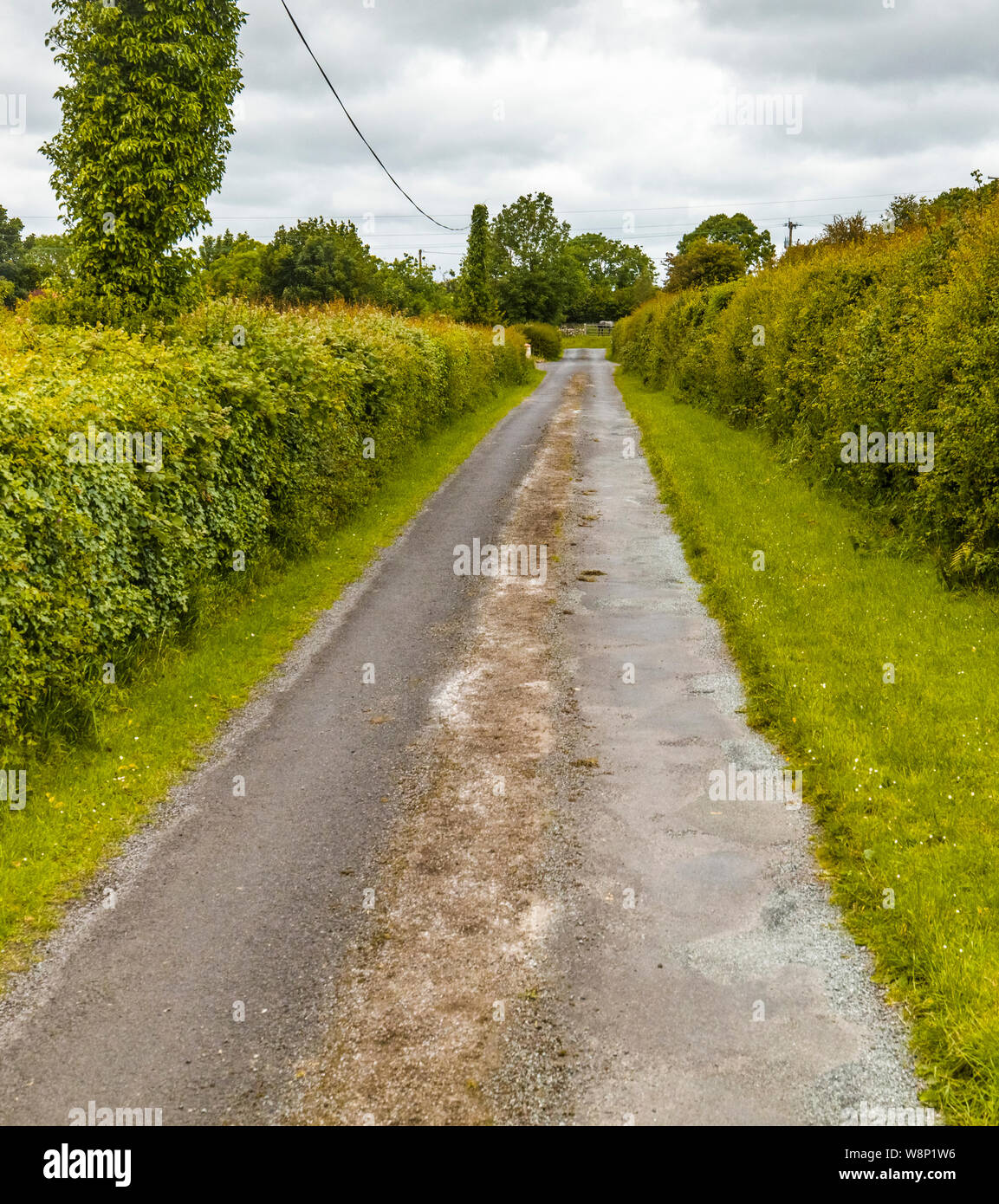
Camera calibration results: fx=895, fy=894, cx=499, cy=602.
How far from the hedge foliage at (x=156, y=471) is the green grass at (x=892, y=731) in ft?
19.1

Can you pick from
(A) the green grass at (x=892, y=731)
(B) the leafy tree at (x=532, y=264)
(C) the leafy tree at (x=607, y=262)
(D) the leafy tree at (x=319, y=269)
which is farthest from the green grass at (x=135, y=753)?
(C) the leafy tree at (x=607, y=262)

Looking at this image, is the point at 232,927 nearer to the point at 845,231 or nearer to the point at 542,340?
the point at 845,231

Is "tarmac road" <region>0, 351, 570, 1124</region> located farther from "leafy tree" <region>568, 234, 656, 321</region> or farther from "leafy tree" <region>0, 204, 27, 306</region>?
"leafy tree" <region>568, 234, 656, 321</region>

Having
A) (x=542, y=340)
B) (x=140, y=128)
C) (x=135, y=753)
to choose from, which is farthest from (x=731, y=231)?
(x=135, y=753)

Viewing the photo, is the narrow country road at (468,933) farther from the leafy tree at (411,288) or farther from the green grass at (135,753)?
the leafy tree at (411,288)

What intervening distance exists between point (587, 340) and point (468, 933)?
107339 millimetres

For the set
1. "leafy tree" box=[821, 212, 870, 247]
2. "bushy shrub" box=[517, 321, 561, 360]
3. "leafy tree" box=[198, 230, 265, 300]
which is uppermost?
"leafy tree" box=[198, 230, 265, 300]

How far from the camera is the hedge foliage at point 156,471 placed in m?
6.79

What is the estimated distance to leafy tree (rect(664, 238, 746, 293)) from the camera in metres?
48.3

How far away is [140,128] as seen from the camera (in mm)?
19156

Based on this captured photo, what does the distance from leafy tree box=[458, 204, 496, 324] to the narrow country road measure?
49.1 m

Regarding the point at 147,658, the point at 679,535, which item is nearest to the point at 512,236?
the point at 679,535

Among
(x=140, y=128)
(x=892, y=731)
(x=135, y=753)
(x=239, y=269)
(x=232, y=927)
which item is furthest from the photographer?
(x=239, y=269)

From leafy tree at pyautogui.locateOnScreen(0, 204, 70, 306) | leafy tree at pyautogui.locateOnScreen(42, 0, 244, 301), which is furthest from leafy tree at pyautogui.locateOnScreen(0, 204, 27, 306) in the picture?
leafy tree at pyautogui.locateOnScreen(42, 0, 244, 301)
